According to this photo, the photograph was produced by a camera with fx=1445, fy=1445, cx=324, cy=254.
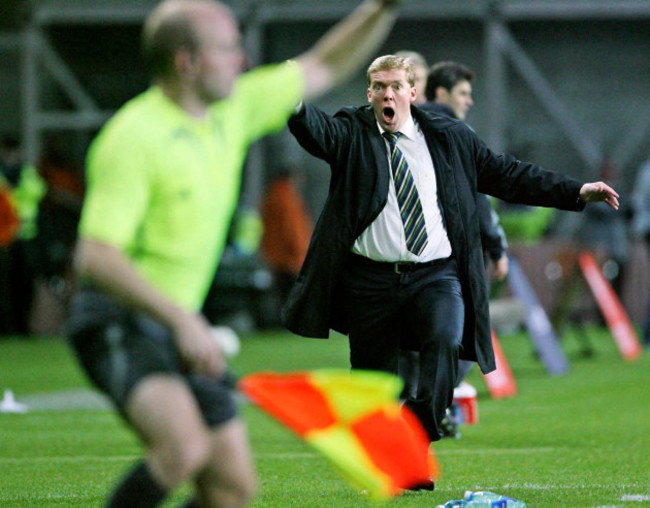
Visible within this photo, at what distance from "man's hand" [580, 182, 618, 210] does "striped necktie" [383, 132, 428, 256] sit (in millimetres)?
784

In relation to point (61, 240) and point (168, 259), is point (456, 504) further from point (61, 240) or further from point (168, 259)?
point (61, 240)

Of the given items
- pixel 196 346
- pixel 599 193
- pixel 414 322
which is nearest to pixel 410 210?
pixel 414 322

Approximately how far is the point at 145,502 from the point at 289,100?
1346 mm

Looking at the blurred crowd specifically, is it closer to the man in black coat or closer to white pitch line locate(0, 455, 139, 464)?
white pitch line locate(0, 455, 139, 464)

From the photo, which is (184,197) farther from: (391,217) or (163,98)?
(391,217)

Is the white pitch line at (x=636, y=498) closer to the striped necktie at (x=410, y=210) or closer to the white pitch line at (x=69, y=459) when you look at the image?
the striped necktie at (x=410, y=210)

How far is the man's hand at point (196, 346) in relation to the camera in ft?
13.2

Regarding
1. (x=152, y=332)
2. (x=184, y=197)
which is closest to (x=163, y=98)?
(x=184, y=197)

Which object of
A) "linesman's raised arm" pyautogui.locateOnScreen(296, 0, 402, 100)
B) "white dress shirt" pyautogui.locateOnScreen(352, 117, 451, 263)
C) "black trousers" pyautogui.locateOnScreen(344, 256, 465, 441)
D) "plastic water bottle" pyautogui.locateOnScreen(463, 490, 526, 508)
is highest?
"linesman's raised arm" pyautogui.locateOnScreen(296, 0, 402, 100)

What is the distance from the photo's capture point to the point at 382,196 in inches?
271

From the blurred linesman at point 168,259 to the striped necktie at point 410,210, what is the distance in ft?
8.20

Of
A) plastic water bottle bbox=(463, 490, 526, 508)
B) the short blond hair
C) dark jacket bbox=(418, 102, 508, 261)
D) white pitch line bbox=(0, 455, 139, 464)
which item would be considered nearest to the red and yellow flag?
plastic water bottle bbox=(463, 490, 526, 508)

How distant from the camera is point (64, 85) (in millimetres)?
22203

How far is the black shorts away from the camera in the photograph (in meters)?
4.20
